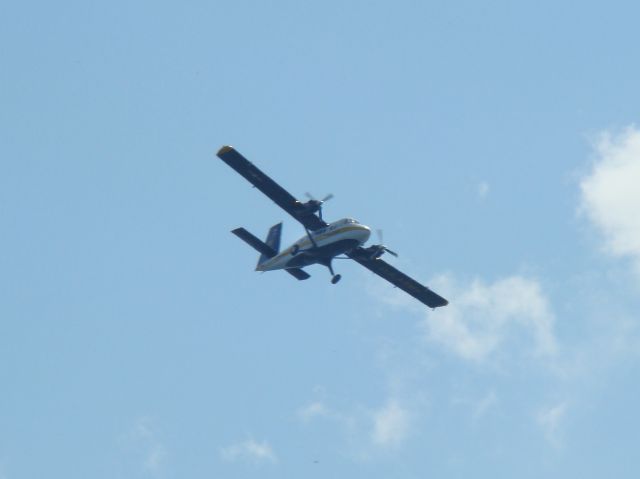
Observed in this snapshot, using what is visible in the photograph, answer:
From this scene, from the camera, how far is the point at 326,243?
293ft

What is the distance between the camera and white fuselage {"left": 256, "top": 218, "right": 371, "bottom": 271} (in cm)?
8825

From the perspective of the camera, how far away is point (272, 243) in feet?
316

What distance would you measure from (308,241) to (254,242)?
5621 mm

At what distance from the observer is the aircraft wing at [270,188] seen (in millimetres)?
87500

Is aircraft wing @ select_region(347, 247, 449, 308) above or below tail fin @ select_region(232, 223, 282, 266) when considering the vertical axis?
above

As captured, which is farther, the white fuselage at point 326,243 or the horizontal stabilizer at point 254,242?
the horizontal stabilizer at point 254,242

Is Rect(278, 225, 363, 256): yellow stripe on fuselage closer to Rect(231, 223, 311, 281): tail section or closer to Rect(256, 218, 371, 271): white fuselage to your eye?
Rect(256, 218, 371, 271): white fuselage

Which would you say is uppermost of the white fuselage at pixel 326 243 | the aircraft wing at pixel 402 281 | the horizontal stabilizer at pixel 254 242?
the aircraft wing at pixel 402 281

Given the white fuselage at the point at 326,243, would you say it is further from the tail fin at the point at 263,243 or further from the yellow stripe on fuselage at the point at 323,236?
the tail fin at the point at 263,243

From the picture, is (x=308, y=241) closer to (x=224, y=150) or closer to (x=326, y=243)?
(x=326, y=243)

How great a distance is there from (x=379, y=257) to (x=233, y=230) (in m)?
9.75

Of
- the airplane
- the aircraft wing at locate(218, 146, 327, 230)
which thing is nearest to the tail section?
the airplane

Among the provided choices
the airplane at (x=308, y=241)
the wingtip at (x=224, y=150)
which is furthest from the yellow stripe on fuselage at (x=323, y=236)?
the wingtip at (x=224, y=150)

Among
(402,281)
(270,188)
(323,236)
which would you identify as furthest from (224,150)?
(402,281)
